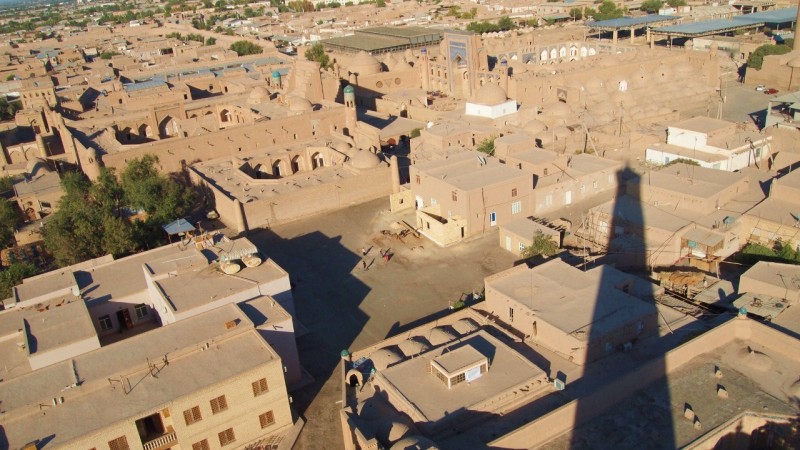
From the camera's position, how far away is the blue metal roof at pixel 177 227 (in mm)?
26703

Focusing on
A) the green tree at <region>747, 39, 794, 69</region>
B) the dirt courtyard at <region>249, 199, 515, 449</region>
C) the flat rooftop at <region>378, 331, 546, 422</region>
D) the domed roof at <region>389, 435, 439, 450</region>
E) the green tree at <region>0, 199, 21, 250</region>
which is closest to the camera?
the domed roof at <region>389, 435, 439, 450</region>

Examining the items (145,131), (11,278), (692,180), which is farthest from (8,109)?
(692,180)

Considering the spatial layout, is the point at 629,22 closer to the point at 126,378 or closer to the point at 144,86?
the point at 144,86

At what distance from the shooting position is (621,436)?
46.4ft

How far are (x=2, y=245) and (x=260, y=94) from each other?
20.0 meters

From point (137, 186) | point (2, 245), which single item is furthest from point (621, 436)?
point (2, 245)

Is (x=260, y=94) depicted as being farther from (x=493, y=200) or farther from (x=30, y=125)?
(x=493, y=200)

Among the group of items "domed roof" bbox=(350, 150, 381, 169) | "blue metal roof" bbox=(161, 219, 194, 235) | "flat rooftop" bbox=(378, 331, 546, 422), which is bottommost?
"flat rooftop" bbox=(378, 331, 546, 422)

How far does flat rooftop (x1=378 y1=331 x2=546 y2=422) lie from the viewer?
1498 cm

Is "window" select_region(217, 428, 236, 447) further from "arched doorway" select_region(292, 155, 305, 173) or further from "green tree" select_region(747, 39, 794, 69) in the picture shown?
"green tree" select_region(747, 39, 794, 69)

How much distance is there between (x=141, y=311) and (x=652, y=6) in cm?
8867

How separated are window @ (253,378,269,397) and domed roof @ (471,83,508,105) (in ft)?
88.1

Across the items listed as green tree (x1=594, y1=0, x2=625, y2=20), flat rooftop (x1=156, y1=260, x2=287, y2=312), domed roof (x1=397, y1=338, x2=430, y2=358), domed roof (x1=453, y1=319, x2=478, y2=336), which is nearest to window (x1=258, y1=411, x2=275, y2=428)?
domed roof (x1=397, y1=338, x2=430, y2=358)

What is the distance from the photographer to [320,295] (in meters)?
24.0
